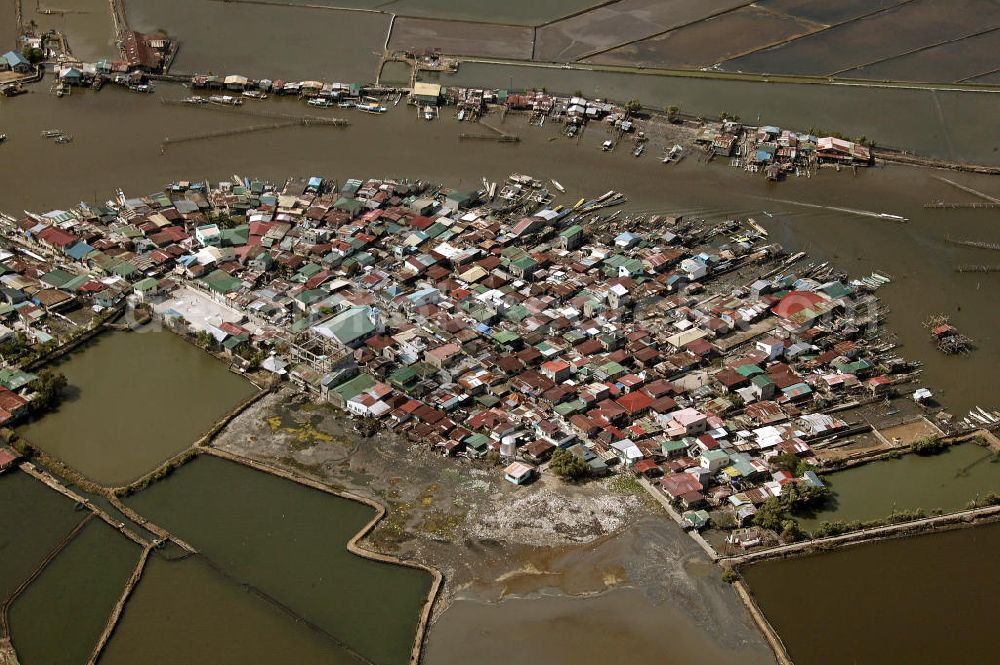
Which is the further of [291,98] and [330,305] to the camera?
[291,98]

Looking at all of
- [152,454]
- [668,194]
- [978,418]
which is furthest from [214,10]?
[978,418]

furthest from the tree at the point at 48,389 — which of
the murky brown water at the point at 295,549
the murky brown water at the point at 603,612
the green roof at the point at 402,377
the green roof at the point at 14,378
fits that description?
the murky brown water at the point at 603,612

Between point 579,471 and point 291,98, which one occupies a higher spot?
point 291,98

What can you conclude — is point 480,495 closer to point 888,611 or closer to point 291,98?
point 888,611

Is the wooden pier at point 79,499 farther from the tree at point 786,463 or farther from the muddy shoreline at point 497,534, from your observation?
the tree at point 786,463

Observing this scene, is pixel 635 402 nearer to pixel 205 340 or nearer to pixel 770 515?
pixel 770 515

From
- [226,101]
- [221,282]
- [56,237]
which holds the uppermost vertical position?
[226,101]

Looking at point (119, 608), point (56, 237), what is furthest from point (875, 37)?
point (119, 608)
